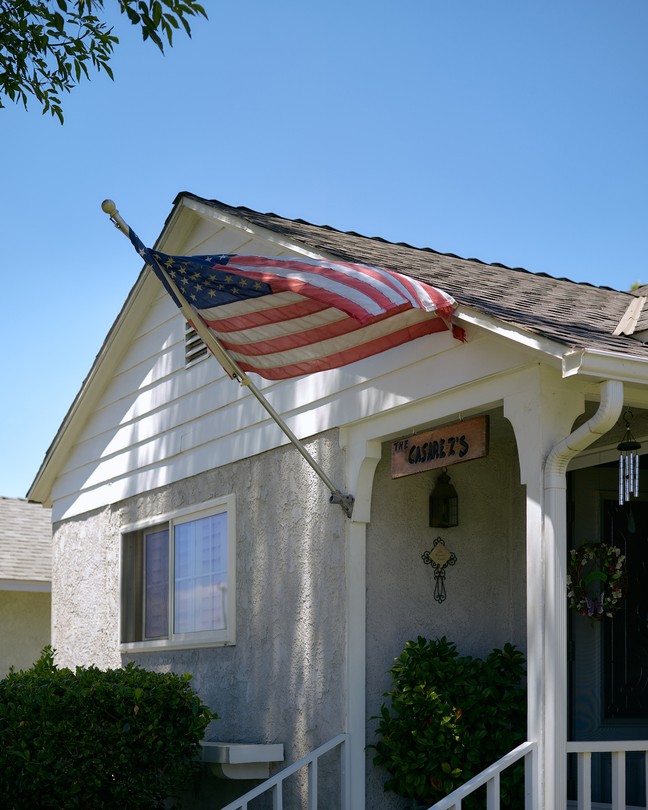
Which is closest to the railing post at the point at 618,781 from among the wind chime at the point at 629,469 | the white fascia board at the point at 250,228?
the wind chime at the point at 629,469

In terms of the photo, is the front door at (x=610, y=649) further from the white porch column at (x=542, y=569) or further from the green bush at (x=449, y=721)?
the white porch column at (x=542, y=569)

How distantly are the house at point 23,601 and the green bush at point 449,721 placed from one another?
36.3 feet

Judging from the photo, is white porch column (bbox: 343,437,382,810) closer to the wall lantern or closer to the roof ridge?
the wall lantern

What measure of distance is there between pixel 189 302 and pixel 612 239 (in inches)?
642

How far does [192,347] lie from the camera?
405 inches

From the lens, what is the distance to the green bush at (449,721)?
679cm

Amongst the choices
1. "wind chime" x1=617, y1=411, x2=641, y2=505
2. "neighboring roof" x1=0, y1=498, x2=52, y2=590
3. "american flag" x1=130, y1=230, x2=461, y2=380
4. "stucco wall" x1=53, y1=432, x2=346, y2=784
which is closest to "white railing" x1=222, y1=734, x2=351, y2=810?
"stucco wall" x1=53, y1=432, x2=346, y2=784

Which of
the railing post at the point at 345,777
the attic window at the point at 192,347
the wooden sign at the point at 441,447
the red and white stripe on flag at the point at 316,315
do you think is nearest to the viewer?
the red and white stripe on flag at the point at 316,315

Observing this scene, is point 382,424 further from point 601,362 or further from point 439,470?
point 601,362

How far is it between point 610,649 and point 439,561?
1.25 m

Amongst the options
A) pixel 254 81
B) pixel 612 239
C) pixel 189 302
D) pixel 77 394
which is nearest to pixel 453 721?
pixel 189 302

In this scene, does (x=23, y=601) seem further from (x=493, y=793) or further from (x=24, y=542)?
(x=493, y=793)

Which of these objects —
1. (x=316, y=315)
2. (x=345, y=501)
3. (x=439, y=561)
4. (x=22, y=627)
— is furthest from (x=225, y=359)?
(x=22, y=627)

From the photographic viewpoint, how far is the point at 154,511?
10617 mm
